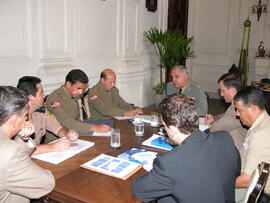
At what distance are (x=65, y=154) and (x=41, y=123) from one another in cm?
54

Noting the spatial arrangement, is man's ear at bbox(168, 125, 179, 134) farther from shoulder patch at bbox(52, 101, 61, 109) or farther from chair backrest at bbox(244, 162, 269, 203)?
shoulder patch at bbox(52, 101, 61, 109)

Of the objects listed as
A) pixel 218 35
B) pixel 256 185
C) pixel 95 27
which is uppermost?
pixel 218 35

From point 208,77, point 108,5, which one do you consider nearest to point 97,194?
point 108,5

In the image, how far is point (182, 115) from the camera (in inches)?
56.1

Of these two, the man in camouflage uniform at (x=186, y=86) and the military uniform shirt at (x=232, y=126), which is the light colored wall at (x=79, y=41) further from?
the military uniform shirt at (x=232, y=126)

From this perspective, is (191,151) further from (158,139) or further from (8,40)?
(8,40)

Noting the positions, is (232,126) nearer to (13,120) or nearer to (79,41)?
(13,120)

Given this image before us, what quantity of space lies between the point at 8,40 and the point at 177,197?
2.55 meters

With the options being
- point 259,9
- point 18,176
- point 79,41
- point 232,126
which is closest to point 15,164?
point 18,176

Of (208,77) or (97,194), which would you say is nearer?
(97,194)

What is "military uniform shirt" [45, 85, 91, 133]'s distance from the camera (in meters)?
2.60

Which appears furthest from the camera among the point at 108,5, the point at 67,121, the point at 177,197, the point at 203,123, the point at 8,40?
the point at 108,5

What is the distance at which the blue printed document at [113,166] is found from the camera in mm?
1642

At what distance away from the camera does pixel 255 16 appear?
6707 millimetres
